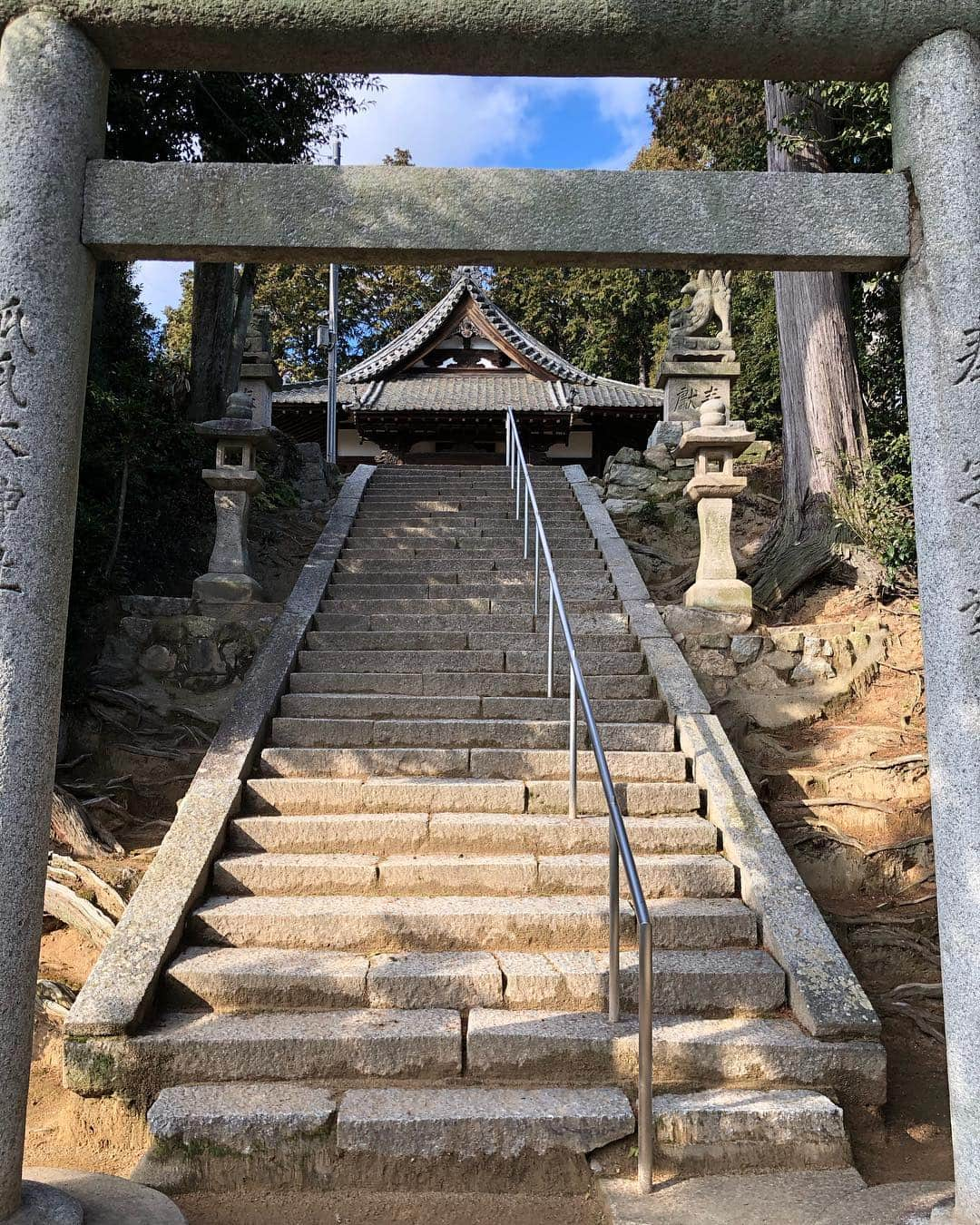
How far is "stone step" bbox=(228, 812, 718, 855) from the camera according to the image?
4.52 meters

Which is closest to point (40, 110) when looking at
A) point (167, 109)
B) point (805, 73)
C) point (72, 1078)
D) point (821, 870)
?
point (805, 73)

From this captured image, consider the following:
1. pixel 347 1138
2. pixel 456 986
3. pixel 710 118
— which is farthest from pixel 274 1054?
pixel 710 118

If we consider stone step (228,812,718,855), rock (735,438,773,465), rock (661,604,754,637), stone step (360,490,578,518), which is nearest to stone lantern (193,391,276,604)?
stone step (360,490,578,518)

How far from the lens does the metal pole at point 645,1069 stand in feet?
9.09

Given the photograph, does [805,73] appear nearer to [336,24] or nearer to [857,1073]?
[336,24]

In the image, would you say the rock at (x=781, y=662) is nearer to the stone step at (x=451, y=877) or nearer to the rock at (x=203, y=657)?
the stone step at (x=451, y=877)

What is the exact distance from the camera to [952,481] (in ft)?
8.61

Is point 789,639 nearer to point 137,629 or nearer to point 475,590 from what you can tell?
point 475,590

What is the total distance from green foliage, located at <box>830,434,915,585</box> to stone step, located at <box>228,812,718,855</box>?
148 inches

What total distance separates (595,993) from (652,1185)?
0.78m

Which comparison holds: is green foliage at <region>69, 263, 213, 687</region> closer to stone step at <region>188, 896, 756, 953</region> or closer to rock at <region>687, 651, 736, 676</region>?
stone step at <region>188, 896, 756, 953</region>

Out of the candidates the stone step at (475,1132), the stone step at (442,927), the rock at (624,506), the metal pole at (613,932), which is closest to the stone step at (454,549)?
the rock at (624,506)

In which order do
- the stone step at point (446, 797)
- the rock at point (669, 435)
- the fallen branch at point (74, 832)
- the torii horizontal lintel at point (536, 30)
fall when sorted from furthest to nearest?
the rock at point (669, 435), the fallen branch at point (74, 832), the stone step at point (446, 797), the torii horizontal lintel at point (536, 30)

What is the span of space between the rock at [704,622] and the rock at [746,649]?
13cm
